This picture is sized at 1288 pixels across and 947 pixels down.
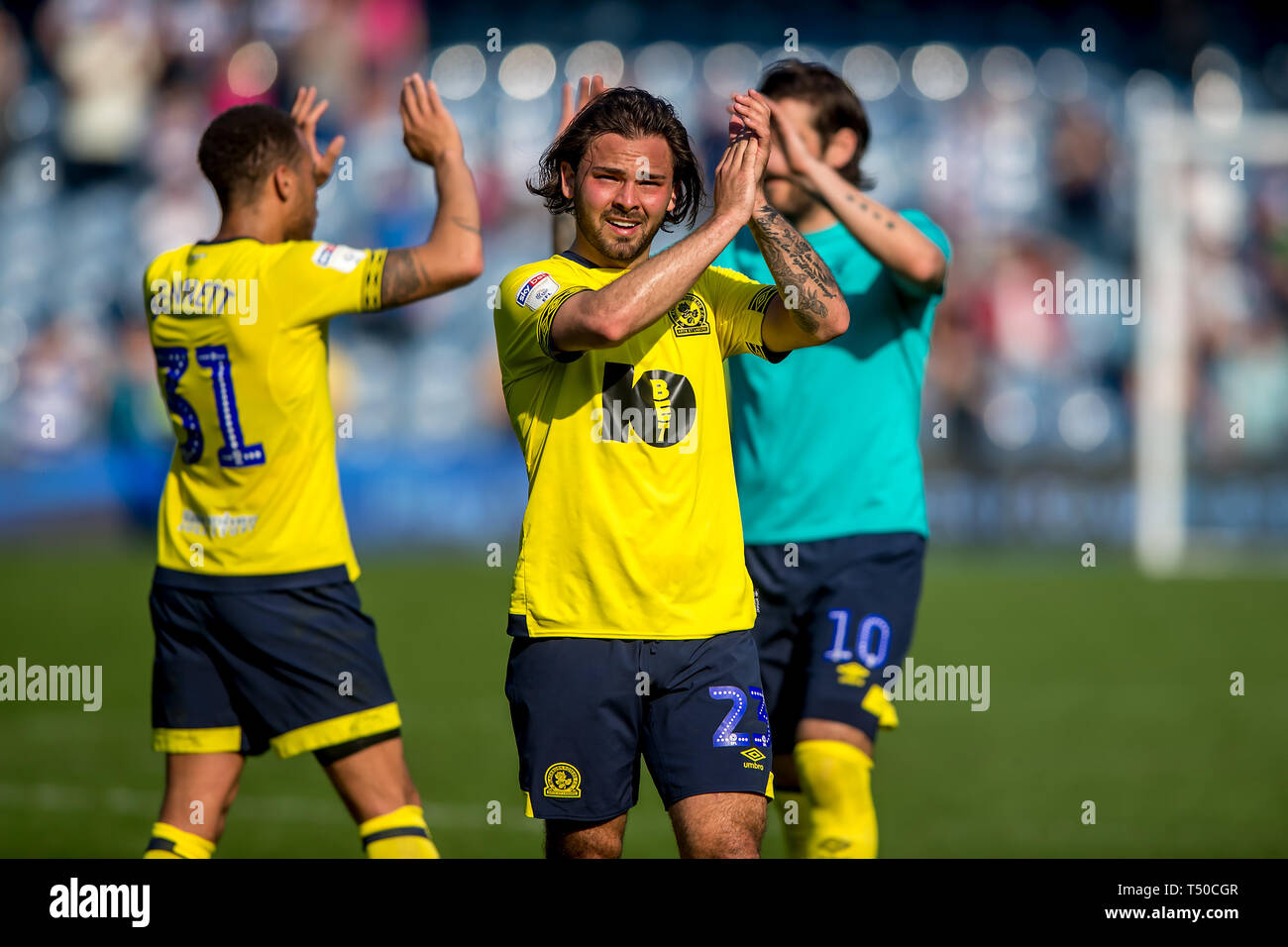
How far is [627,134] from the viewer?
3.76 metres

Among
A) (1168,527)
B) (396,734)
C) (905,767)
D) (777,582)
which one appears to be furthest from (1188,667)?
(396,734)

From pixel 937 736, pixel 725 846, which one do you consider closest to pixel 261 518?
pixel 725 846

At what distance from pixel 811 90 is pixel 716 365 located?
1592 millimetres

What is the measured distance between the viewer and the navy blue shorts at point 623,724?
3.67 meters

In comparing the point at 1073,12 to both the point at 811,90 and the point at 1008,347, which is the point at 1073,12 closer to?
the point at 1008,347

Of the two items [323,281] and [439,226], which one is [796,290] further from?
[323,281]

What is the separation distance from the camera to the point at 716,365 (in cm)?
388

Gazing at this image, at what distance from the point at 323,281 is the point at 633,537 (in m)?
1.30

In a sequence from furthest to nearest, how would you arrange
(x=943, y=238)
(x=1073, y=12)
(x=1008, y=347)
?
(x=1073, y=12), (x=1008, y=347), (x=943, y=238)

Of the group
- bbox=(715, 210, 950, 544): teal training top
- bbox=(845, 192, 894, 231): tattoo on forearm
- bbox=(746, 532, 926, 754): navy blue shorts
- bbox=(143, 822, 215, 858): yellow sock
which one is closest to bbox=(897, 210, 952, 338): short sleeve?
bbox=(715, 210, 950, 544): teal training top

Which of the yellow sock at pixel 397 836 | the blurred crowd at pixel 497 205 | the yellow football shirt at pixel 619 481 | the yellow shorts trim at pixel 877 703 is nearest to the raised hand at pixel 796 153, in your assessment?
the yellow football shirt at pixel 619 481

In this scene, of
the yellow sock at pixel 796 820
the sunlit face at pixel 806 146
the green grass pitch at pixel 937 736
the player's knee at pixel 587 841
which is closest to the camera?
the player's knee at pixel 587 841

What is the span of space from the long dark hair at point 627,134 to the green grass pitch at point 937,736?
9.66 feet

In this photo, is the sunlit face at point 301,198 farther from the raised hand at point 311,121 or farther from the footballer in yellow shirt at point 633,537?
the footballer in yellow shirt at point 633,537
